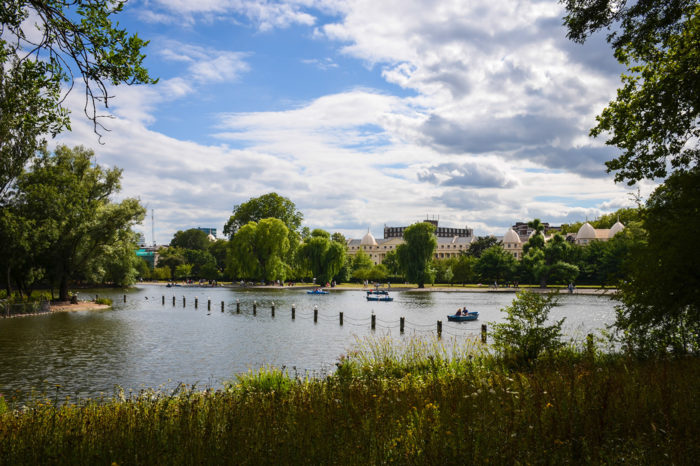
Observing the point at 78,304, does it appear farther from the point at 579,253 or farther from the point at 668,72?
the point at 579,253

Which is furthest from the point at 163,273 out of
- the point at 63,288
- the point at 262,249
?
the point at 63,288

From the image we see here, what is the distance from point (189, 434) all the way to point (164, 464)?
983 mm

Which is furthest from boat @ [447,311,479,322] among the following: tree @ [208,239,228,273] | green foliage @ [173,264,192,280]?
green foliage @ [173,264,192,280]

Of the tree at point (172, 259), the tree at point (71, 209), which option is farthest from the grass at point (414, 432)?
the tree at point (172, 259)

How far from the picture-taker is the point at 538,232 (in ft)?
286

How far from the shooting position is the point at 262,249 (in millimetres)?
84000

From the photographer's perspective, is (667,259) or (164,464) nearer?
(164,464)

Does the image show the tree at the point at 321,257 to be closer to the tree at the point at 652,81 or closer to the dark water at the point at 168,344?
the dark water at the point at 168,344

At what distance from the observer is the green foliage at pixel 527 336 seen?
13.5m

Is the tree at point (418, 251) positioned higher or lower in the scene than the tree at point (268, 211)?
lower

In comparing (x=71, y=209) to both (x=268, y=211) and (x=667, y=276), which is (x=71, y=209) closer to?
(x=667, y=276)

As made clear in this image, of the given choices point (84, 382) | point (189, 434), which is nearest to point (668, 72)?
point (189, 434)

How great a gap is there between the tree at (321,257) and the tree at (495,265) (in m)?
23.8

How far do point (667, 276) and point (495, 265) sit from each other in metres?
77.9
